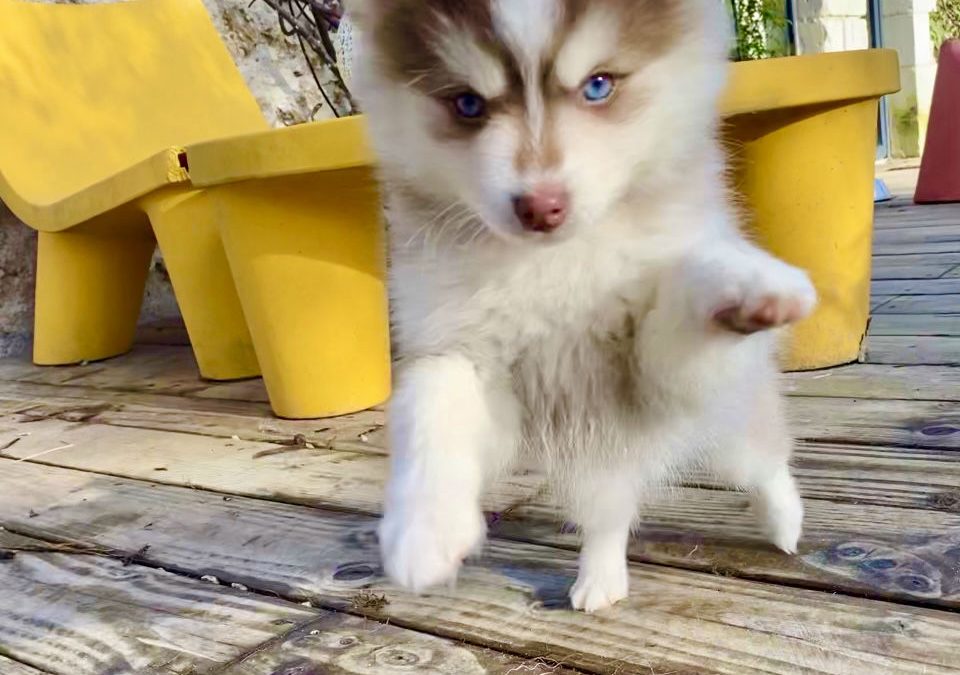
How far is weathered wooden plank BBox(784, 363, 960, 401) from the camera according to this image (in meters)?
2.11

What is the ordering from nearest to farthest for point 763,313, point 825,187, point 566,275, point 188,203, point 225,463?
point 763,313 → point 566,275 → point 225,463 → point 825,187 → point 188,203

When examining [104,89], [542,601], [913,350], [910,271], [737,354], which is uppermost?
[104,89]

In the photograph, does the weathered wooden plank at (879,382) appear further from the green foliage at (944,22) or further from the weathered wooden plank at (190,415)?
the green foliage at (944,22)

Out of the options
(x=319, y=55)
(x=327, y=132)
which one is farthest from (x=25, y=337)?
(x=327, y=132)

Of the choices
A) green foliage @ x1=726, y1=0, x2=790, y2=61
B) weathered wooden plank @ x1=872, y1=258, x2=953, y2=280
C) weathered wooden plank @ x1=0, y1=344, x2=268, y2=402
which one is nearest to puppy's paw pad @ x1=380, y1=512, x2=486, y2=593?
weathered wooden plank @ x1=0, y1=344, x2=268, y2=402

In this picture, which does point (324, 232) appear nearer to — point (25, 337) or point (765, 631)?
point (765, 631)

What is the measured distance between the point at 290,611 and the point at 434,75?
2.57ft

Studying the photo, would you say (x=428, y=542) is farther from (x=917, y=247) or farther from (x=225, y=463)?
(x=917, y=247)

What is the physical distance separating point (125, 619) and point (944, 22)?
918 centimetres

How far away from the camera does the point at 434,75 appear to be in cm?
122

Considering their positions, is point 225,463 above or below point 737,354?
below

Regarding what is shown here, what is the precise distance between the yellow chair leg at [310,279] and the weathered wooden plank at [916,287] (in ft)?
5.86

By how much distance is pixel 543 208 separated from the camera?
1096 mm

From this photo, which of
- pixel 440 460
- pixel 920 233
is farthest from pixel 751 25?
pixel 440 460
